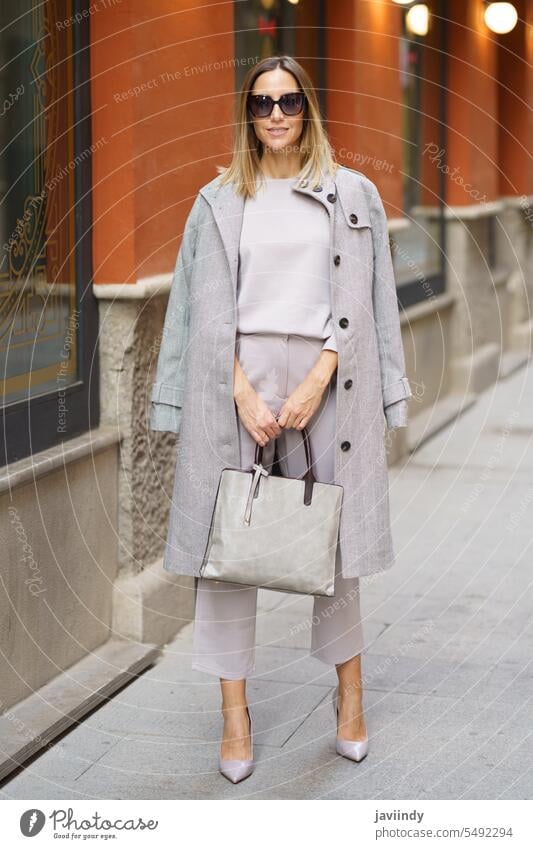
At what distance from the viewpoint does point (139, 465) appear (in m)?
4.97

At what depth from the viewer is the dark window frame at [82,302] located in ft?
14.7

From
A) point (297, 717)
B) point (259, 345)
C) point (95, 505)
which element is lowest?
point (297, 717)

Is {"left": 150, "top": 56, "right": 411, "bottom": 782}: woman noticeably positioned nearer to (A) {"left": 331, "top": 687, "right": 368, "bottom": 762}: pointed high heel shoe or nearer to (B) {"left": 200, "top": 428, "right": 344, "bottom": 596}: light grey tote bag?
(B) {"left": 200, "top": 428, "right": 344, "bottom": 596}: light grey tote bag

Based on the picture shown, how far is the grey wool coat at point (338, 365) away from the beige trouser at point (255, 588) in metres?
0.06

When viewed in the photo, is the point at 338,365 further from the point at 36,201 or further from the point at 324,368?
the point at 36,201

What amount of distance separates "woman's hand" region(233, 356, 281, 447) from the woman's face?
0.60 m

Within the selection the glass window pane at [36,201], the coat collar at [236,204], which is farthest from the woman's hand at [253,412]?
the glass window pane at [36,201]

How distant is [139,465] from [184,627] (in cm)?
67

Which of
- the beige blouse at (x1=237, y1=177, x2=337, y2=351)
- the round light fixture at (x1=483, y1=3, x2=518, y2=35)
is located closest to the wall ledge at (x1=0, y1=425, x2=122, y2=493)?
the beige blouse at (x1=237, y1=177, x2=337, y2=351)

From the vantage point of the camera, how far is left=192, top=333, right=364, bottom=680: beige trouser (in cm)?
370

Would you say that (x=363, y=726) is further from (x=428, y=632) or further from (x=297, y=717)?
(x=428, y=632)

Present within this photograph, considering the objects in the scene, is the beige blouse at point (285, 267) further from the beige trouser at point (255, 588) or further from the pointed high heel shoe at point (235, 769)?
the pointed high heel shoe at point (235, 769)
